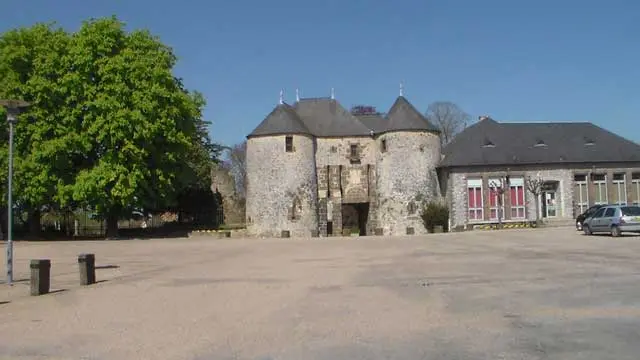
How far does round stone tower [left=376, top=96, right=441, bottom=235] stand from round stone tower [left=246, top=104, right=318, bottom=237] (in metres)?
5.92

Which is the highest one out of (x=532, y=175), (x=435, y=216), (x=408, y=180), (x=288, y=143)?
(x=288, y=143)

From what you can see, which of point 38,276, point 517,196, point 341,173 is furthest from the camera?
point 341,173

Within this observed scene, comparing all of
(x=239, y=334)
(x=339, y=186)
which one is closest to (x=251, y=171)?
(x=339, y=186)

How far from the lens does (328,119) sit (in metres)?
52.7

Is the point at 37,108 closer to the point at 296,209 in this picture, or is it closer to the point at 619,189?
the point at 296,209

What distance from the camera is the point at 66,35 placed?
1571 inches

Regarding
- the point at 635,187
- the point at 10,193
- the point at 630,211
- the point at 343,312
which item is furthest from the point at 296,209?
the point at 343,312

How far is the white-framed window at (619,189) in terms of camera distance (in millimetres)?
48000

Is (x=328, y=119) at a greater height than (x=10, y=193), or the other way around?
(x=328, y=119)

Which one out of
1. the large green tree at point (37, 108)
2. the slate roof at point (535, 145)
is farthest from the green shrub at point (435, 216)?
the large green tree at point (37, 108)

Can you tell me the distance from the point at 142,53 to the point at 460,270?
2961 centimetres

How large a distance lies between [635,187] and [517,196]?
971 centimetres

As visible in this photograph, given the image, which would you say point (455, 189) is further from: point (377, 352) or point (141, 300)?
point (377, 352)

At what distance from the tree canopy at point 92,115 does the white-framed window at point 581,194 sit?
29.4 meters
